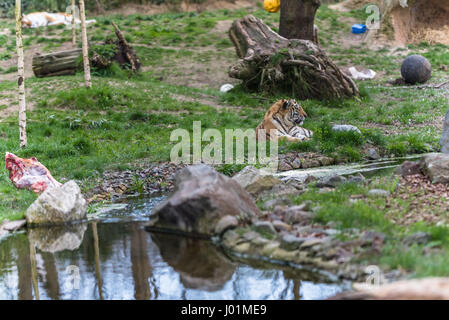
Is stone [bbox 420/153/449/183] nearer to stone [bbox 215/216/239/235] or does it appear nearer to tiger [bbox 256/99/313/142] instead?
stone [bbox 215/216/239/235]

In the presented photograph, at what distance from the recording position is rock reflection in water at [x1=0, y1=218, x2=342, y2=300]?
18.6ft

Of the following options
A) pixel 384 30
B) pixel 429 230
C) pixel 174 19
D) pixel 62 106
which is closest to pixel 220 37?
pixel 174 19

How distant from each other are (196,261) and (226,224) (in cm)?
76

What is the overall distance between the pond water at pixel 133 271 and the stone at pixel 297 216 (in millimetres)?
1047

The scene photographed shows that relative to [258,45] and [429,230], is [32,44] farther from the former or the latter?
[429,230]

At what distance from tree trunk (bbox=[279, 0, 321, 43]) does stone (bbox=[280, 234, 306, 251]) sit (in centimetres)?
1408

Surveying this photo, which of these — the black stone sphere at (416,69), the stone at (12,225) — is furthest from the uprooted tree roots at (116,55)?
the stone at (12,225)

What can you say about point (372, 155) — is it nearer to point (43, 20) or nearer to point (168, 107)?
point (168, 107)

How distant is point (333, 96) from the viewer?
17.4 metres

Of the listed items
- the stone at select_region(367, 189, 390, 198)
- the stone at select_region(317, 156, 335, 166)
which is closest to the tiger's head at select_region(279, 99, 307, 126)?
the stone at select_region(317, 156, 335, 166)

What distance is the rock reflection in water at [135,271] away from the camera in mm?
5676

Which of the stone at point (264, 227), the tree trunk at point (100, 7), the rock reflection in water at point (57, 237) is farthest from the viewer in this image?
the tree trunk at point (100, 7)

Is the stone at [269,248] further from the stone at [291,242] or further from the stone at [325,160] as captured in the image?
the stone at [325,160]

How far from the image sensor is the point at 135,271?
6359 mm
